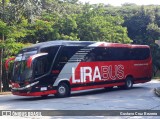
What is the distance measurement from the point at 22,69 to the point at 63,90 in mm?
2631

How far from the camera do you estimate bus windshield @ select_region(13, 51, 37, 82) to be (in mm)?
16875

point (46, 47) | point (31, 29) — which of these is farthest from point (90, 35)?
point (46, 47)

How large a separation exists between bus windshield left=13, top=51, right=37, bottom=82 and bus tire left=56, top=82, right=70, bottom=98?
79.1 inches

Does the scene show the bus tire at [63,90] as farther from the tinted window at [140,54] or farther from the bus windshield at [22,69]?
the tinted window at [140,54]

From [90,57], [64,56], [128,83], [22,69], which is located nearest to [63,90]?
[64,56]

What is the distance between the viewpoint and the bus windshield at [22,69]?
664 inches

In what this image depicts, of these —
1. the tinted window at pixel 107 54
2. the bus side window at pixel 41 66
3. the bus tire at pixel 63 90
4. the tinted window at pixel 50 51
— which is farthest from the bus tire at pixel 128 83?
the bus side window at pixel 41 66

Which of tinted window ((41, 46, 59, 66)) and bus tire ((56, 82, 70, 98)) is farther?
bus tire ((56, 82, 70, 98))

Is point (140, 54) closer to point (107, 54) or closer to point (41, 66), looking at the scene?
point (107, 54)

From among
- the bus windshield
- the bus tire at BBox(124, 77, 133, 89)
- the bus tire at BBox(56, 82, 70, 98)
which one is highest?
the bus windshield

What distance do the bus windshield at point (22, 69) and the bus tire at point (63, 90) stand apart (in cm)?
201

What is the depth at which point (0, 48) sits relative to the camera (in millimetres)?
22984

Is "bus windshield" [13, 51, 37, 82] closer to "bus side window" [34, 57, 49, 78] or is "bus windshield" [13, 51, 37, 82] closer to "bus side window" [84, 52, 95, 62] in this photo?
"bus side window" [34, 57, 49, 78]

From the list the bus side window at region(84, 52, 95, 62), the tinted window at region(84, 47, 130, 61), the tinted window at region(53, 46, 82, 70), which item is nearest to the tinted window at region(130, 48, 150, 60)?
the tinted window at region(84, 47, 130, 61)
